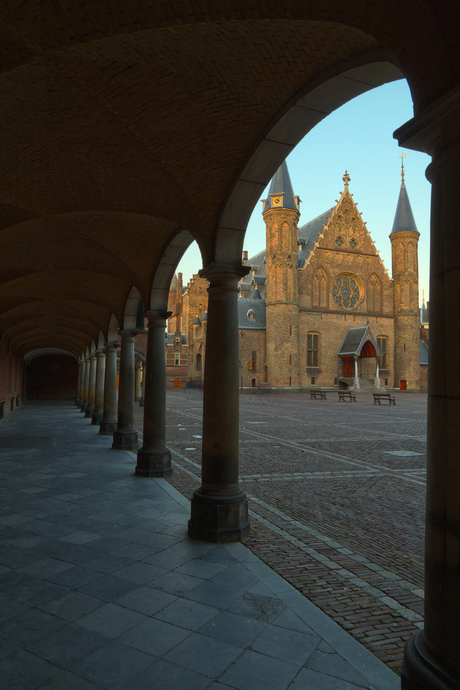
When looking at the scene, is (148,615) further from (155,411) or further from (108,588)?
(155,411)

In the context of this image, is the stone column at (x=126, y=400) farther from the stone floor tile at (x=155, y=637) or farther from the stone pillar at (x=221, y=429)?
the stone floor tile at (x=155, y=637)

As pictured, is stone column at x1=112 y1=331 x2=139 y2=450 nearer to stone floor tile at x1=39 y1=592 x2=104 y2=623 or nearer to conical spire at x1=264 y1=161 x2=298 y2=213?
stone floor tile at x1=39 y1=592 x2=104 y2=623

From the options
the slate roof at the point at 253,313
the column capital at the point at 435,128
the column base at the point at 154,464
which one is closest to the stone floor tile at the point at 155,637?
the column capital at the point at 435,128

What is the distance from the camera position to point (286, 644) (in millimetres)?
2982

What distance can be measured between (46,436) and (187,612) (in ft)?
39.1

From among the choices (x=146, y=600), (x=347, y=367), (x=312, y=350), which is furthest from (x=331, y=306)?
(x=146, y=600)

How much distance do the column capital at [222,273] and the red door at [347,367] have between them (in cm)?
3988

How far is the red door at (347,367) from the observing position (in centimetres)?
4384

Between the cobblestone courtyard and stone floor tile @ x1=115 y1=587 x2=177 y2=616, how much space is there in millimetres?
1101

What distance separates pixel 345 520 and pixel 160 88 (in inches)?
208

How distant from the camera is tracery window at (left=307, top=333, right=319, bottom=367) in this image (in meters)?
43.8

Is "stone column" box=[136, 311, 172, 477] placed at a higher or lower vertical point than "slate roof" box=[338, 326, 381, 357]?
lower

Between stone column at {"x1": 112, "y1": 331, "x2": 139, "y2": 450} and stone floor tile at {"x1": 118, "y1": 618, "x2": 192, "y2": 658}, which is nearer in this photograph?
stone floor tile at {"x1": 118, "y1": 618, "x2": 192, "y2": 658}

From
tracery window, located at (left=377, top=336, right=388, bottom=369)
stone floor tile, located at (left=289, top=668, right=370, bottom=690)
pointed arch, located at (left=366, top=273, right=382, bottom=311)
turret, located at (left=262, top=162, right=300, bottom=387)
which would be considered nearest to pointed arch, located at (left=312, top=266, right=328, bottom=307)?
turret, located at (left=262, top=162, right=300, bottom=387)
